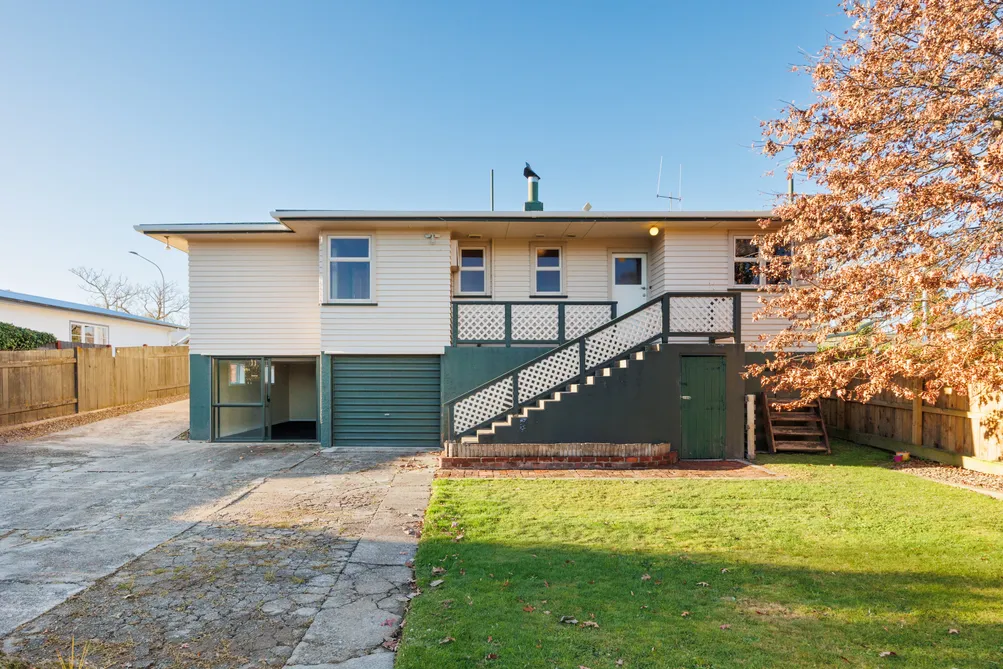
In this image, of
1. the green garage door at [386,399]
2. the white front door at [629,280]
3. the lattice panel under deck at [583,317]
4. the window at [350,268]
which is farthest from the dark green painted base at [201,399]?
the white front door at [629,280]

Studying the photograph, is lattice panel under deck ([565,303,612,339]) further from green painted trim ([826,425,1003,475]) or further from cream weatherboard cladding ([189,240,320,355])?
green painted trim ([826,425,1003,475])

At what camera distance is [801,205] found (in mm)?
7215

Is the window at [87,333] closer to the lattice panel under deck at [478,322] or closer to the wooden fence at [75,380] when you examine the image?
the wooden fence at [75,380]

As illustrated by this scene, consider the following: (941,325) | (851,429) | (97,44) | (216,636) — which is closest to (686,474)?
(941,325)

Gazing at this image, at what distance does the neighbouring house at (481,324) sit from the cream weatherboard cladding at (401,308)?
0.03 m

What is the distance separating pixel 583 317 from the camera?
1109cm

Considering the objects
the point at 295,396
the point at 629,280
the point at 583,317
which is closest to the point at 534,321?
the point at 583,317

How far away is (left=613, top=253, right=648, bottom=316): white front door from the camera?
12.6 metres

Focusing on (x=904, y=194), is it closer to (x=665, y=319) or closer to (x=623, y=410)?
(x=665, y=319)

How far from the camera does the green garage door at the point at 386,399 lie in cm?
1152

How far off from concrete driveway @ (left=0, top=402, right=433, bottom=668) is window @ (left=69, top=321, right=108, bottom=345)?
16.5 meters

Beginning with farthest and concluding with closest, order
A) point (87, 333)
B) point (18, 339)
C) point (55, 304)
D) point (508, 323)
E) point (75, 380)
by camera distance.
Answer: point (87, 333) < point (55, 304) < point (75, 380) < point (18, 339) < point (508, 323)

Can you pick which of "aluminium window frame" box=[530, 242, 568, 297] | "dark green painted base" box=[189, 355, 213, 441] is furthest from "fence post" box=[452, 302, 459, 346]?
"dark green painted base" box=[189, 355, 213, 441]

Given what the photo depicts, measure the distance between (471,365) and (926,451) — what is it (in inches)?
349
